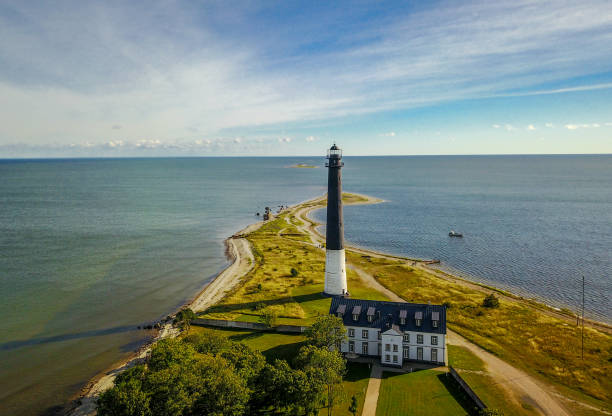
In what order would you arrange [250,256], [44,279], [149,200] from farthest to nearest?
[149,200]
[250,256]
[44,279]

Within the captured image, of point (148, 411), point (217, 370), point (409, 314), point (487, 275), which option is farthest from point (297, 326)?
point (487, 275)

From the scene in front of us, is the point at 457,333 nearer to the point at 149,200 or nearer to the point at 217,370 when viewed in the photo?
the point at 217,370

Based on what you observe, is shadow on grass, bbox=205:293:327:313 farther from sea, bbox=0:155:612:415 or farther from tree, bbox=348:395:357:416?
tree, bbox=348:395:357:416

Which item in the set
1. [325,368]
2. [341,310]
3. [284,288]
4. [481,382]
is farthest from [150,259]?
[481,382]

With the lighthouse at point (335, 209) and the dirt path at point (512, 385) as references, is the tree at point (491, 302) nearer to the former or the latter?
the dirt path at point (512, 385)

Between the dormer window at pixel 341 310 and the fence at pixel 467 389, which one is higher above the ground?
the dormer window at pixel 341 310

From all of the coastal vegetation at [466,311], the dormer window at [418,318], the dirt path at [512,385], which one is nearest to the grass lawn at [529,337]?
the coastal vegetation at [466,311]

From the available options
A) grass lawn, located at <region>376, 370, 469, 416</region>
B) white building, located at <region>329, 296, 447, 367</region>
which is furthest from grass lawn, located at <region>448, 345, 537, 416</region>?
white building, located at <region>329, 296, 447, 367</region>
